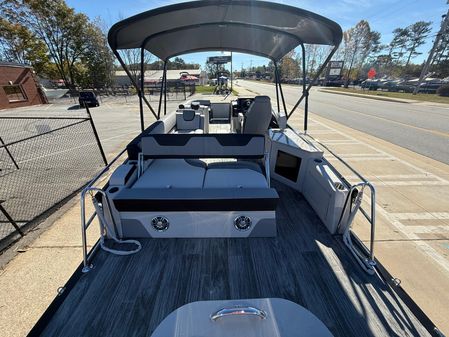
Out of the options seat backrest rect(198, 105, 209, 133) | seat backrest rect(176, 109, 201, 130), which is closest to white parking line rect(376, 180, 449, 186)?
seat backrest rect(198, 105, 209, 133)

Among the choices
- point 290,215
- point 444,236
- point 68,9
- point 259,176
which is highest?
point 68,9

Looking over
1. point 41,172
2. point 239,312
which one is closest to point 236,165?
point 239,312

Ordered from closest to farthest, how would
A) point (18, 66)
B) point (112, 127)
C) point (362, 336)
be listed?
point (362, 336) → point (112, 127) → point (18, 66)

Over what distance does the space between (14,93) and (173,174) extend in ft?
80.9

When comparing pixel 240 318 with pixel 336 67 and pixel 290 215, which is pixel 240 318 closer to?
pixel 290 215

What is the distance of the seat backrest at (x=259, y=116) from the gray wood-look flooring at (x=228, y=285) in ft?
7.22

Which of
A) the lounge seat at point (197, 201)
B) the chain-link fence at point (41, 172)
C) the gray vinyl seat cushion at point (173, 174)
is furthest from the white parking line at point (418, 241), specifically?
the chain-link fence at point (41, 172)

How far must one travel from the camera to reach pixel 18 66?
1961cm

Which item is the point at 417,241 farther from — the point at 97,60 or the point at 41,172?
the point at 97,60

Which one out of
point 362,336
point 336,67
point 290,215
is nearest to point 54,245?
point 290,215

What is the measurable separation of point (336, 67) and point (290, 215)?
2079 inches

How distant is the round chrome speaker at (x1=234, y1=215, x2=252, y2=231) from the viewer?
2342 mm

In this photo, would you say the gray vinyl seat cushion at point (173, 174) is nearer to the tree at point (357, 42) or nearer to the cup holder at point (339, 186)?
the cup holder at point (339, 186)

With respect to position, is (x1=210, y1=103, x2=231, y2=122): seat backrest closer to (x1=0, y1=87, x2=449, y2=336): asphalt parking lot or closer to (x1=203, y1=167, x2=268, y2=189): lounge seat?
(x1=0, y1=87, x2=449, y2=336): asphalt parking lot
